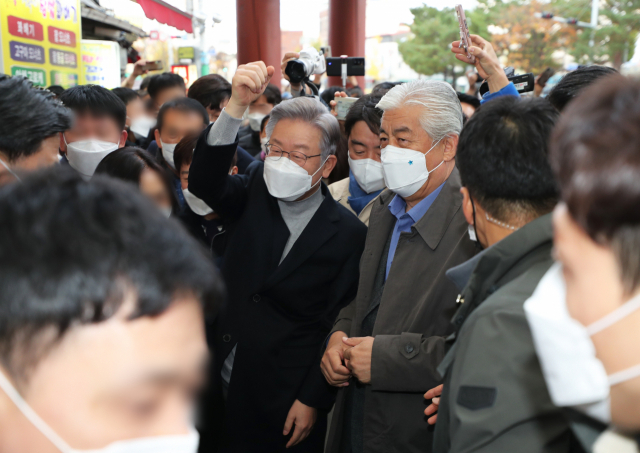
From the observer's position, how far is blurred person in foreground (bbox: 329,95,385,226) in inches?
115

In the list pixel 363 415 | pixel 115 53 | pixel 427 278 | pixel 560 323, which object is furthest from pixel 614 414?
pixel 115 53

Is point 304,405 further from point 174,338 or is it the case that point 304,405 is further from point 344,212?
point 174,338

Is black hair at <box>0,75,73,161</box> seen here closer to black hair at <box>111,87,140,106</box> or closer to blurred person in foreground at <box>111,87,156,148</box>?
blurred person in foreground at <box>111,87,156,148</box>

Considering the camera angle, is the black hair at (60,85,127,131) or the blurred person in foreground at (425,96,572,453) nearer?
the blurred person in foreground at (425,96,572,453)

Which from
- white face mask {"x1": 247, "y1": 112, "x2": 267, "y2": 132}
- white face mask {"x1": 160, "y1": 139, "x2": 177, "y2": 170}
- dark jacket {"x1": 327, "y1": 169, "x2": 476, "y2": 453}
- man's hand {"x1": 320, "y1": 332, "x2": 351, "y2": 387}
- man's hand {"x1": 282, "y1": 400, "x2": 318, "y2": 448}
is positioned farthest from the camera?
white face mask {"x1": 247, "y1": 112, "x2": 267, "y2": 132}

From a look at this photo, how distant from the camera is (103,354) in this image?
0.66m

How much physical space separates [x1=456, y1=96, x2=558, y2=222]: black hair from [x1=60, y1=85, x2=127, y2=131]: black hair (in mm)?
2345

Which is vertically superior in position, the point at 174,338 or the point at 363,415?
the point at 174,338

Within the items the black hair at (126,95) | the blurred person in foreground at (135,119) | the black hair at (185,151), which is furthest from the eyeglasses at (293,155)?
the black hair at (126,95)

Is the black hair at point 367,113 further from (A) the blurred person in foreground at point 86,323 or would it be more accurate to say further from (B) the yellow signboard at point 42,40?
(B) the yellow signboard at point 42,40

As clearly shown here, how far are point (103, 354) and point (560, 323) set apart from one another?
641mm

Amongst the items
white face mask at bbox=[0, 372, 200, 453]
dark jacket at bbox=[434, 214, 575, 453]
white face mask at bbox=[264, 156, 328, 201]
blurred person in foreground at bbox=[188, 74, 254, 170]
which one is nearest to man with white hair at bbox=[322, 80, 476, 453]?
white face mask at bbox=[264, 156, 328, 201]

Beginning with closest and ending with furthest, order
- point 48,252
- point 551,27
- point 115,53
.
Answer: point 48,252 < point 115,53 < point 551,27

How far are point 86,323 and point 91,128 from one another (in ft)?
8.80
